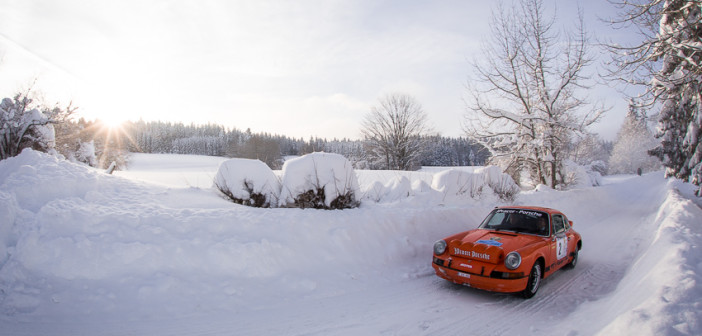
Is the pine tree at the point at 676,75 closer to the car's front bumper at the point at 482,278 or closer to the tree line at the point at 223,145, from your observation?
the car's front bumper at the point at 482,278

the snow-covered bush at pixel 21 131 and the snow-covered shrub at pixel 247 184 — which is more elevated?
the snow-covered bush at pixel 21 131

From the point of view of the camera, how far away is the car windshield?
5762 mm

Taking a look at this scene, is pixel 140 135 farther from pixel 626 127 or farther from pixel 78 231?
pixel 626 127

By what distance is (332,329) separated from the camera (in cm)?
380

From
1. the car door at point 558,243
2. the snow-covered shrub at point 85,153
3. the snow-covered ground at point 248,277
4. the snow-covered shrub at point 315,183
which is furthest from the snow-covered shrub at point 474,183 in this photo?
the snow-covered shrub at point 85,153

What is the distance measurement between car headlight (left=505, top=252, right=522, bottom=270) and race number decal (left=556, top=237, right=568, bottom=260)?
1747 millimetres

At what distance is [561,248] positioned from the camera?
586cm

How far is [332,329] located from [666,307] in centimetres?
357

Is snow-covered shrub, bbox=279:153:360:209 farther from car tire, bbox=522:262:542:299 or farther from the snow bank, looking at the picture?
the snow bank

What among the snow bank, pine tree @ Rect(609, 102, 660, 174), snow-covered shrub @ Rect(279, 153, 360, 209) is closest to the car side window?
the snow bank

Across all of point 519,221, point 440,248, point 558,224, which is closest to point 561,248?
point 558,224

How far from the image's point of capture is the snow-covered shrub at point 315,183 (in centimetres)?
791

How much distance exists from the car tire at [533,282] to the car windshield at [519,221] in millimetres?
854

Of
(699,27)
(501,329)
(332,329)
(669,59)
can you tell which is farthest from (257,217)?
(669,59)
